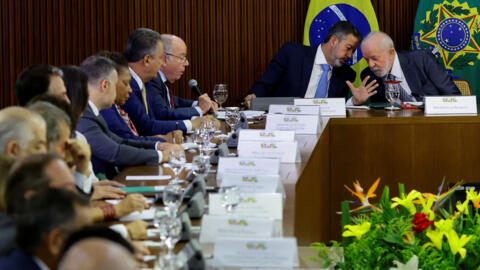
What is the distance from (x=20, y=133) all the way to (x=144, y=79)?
3.08 metres

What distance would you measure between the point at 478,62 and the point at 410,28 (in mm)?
750

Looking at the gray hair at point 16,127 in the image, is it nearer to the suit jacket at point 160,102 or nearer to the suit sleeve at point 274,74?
the suit jacket at point 160,102

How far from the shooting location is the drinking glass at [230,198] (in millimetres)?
2104

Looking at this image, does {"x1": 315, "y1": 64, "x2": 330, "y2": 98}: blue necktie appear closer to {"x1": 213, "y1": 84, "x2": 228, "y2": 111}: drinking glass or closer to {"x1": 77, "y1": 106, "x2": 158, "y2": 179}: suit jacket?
{"x1": 213, "y1": 84, "x2": 228, "y2": 111}: drinking glass

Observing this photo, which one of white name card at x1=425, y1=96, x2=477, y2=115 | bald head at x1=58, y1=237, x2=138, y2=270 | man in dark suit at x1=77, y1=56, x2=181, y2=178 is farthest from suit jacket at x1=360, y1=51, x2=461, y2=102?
bald head at x1=58, y1=237, x2=138, y2=270

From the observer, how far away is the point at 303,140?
3953 mm

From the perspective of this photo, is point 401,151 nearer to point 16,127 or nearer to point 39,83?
point 39,83

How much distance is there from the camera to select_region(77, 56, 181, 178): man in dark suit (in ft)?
12.1

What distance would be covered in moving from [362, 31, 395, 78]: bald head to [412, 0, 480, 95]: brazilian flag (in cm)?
121

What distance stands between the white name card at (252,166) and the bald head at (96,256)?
5.50ft

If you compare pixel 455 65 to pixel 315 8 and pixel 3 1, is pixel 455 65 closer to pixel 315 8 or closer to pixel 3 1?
pixel 315 8

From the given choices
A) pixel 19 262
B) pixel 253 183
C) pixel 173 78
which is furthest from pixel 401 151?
pixel 19 262

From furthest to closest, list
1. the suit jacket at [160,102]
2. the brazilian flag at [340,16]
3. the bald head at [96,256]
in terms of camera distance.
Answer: the brazilian flag at [340,16]
the suit jacket at [160,102]
the bald head at [96,256]

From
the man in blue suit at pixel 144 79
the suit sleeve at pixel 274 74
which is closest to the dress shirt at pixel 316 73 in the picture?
the suit sleeve at pixel 274 74
